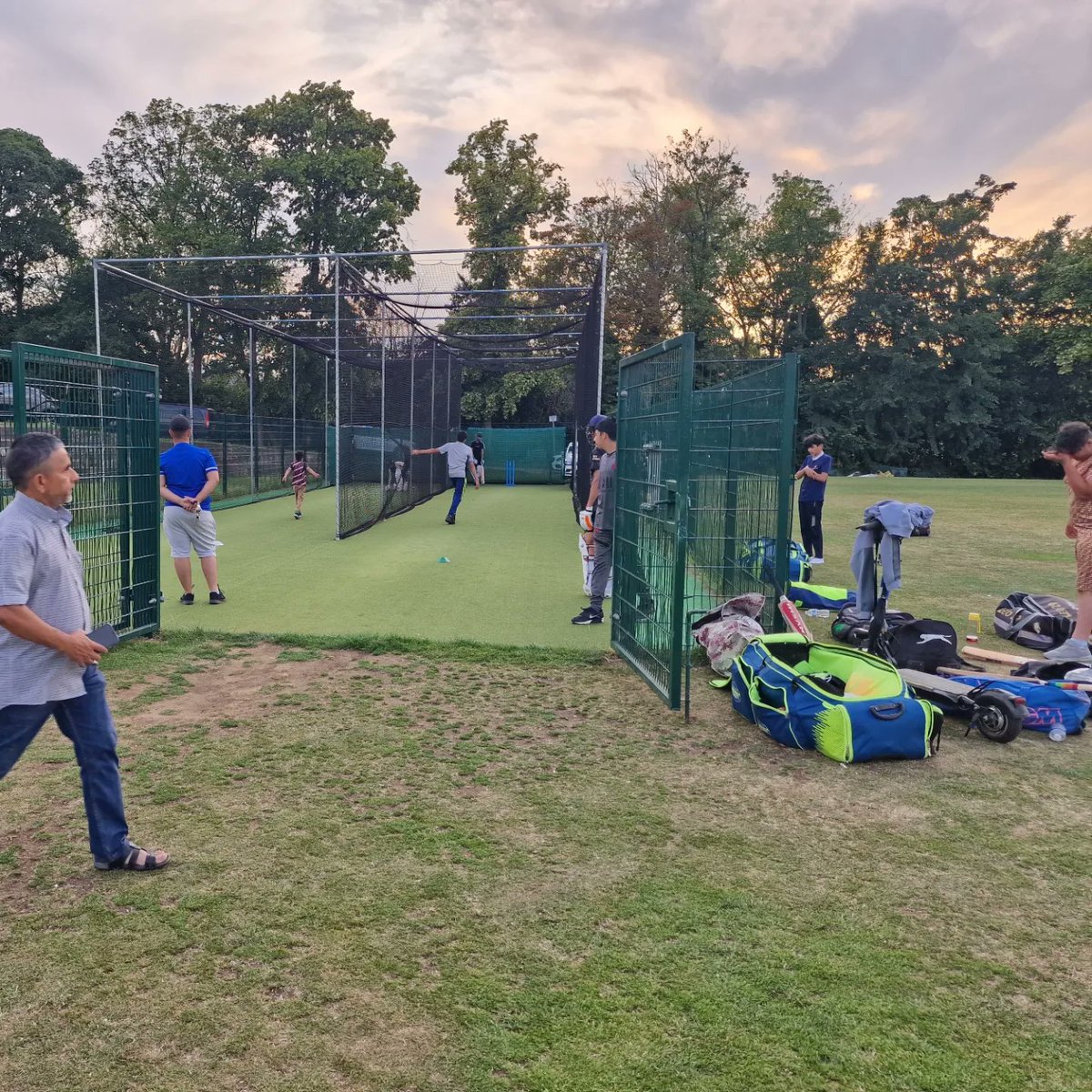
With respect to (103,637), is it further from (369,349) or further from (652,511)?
(369,349)

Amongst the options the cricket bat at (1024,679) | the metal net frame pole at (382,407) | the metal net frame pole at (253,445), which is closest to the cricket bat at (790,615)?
the cricket bat at (1024,679)

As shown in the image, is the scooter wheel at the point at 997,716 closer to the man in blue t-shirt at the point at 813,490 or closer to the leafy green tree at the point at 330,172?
the man in blue t-shirt at the point at 813,490

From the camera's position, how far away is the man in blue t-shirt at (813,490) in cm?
960

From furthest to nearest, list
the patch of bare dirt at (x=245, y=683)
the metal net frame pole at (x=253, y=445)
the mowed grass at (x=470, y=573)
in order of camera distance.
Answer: the metal net frame pole at (x=253, y=445)
the mowed grass at (x=470, y=573)
the patch of bare dirt at (x=245, y=683)

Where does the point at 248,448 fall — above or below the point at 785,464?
above

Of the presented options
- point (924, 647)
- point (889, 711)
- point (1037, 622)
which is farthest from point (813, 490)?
point (889, 711)

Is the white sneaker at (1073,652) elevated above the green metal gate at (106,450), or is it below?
below

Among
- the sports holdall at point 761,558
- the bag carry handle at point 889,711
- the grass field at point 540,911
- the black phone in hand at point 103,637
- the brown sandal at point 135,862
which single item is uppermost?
the black phone in hand at point 103,637

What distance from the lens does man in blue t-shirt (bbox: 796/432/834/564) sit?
31.5 ft

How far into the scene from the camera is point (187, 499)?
7.30 metres

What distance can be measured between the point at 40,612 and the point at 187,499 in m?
4.95

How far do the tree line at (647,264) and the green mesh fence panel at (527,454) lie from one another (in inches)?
165

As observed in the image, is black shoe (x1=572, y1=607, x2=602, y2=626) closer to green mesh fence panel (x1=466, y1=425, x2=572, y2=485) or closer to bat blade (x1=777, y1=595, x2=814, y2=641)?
bat blade (x1=777, y1=595, x2=814, y2=641)

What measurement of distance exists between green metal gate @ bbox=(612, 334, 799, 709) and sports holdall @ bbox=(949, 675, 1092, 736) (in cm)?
198
